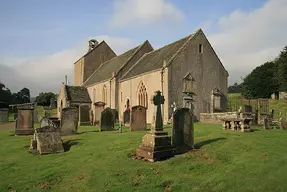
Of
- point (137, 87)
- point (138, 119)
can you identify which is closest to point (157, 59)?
point (137, 87)

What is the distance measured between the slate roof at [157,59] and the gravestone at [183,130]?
13.6m

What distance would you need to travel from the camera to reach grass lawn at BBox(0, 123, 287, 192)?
669 cm

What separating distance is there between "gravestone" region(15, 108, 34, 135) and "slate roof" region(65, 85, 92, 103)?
1831 cm

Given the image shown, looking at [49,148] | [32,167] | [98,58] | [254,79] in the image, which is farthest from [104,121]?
[254,79]

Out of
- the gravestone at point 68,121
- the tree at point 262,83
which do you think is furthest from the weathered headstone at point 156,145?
the tree at point 262,83

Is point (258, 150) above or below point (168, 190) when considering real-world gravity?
above

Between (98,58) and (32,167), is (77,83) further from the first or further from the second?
(32,167)

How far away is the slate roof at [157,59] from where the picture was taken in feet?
82.5

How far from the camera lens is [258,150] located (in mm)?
9320

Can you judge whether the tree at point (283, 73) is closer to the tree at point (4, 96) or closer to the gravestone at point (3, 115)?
the gravestone at point (3, 115)

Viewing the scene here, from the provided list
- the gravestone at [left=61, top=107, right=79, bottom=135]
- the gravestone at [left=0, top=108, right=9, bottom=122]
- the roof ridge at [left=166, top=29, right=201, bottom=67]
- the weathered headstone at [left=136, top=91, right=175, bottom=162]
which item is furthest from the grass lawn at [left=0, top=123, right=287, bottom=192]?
the gravestone at [left=0, top=108, right=9, bottom=122]

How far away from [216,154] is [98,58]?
40.0 meters

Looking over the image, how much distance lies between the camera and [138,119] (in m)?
16.4

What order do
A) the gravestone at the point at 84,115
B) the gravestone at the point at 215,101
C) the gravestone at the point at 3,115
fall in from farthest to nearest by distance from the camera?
the gravestone at the point at 3,115
the gravestone at the point at 215,101
the gravestone at the point at 84,115
